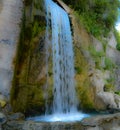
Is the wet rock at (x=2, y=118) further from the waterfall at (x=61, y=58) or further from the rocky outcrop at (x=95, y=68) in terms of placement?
the rocky outcrop at (x=95, y=68)

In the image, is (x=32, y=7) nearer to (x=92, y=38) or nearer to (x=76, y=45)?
(x=76, y=45)

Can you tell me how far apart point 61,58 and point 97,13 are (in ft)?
14.5

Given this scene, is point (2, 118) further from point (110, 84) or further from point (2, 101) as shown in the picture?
point (110, 84)

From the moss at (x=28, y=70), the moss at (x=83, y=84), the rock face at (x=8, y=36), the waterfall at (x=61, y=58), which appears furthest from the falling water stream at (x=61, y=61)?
the rock face at (x=8, y=36)

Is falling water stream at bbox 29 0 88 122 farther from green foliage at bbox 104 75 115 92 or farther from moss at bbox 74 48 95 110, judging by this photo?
green foliage at bbox 104 75 115 92

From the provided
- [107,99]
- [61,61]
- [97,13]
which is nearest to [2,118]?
[61,61]

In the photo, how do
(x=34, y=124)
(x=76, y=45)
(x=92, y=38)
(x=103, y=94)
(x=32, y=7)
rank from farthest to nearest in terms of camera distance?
1. (x=92, y=38)
2. (x=103, y=94)
3. (x=76, y=45)
4. (x=32, y=7)
5. (x=34, y=124)

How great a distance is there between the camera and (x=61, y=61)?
805 cm

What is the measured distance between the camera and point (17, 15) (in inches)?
274

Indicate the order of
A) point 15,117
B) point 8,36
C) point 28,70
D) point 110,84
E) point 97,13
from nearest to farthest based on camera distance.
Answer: point 15,117, point 8,36, point 28,70, point 110,84, point 97,13

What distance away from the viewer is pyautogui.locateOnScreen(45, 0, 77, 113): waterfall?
303 inches

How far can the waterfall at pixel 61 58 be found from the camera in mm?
7699

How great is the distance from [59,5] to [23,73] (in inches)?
129

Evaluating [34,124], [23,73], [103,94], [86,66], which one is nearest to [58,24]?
[86,66]
